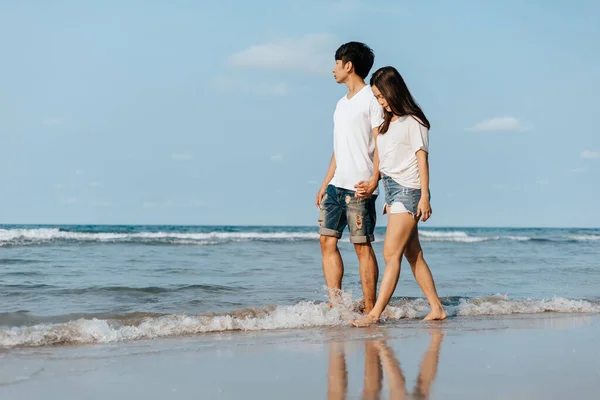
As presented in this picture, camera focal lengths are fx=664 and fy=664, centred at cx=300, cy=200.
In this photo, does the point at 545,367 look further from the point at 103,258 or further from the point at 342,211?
the point at 103,258

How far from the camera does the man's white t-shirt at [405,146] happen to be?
472 cm

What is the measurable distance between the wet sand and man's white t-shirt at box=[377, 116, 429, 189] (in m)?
1.08

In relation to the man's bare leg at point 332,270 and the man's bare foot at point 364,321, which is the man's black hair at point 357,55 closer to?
the man's bare leg at point 332,270

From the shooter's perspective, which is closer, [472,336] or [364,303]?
[472,336]

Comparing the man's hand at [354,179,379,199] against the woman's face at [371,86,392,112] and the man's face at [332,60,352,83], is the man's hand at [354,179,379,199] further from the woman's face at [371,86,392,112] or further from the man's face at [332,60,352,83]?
the man's face at [332,60,352,83]

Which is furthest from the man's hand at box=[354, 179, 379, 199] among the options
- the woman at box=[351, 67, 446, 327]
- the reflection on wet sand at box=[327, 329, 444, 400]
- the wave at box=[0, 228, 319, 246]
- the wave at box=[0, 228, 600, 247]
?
the wave at box=[0, 228, 319, 246]

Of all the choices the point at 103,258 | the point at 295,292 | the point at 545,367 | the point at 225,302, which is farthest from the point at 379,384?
the point at 103,258

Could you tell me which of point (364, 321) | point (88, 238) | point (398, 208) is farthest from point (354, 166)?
point (88, 238)

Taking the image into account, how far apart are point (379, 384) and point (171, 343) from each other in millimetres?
1847

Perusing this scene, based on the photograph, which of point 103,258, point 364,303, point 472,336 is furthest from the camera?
point 103,258

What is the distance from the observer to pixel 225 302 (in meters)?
6.48

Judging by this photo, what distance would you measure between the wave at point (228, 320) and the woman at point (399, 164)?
1.85ft

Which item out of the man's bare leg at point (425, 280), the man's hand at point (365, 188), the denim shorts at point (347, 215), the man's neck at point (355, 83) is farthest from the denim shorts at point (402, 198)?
the man's neck at point (355, 83)

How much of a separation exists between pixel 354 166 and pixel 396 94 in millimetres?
656
